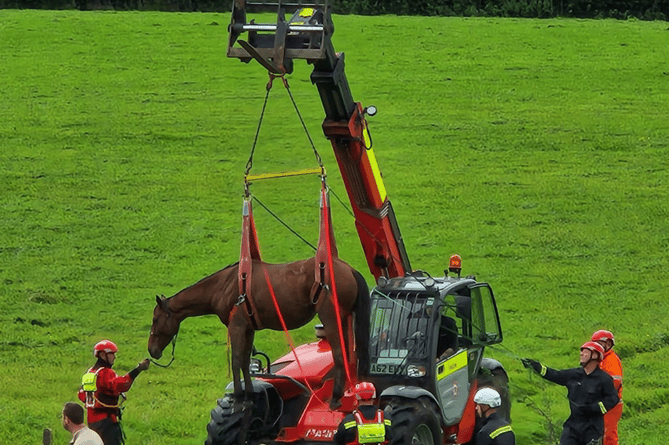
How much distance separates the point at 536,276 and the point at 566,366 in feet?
17.5

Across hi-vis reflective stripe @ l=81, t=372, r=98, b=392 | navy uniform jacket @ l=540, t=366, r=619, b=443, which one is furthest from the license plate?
hi-vis reflective stripe @ l=81, t=372, r=98, b=392

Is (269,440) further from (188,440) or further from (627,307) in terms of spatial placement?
(627,307)

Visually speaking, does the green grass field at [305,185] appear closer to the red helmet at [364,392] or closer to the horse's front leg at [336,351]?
the horse's front leg at [336,351]

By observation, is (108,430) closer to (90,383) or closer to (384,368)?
(90,383)

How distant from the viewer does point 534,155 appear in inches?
1431

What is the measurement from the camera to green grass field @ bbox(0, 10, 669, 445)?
21953mm

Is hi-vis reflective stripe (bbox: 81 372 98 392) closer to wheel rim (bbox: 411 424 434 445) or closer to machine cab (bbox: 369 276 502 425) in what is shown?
machine cab (bbox: 369 276 502 425)

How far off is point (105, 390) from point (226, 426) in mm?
1659

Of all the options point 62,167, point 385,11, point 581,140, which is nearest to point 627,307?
point 581,140

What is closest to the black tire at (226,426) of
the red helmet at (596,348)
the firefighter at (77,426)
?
the firefighter at (77,426)

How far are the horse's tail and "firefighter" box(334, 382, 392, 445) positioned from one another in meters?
Answer: 0.69

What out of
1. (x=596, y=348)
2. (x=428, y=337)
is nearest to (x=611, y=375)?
(x=596, y=348)

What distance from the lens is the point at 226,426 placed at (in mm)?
14031

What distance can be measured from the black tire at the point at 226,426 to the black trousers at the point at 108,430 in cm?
145
